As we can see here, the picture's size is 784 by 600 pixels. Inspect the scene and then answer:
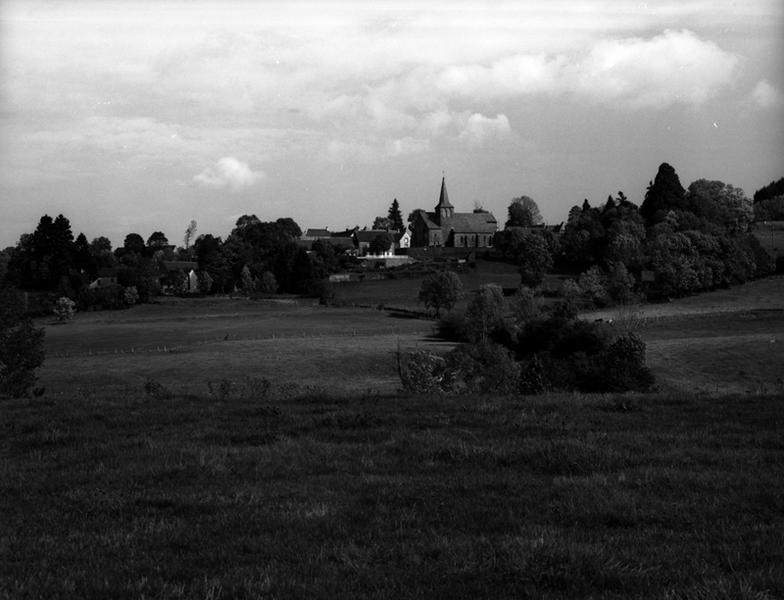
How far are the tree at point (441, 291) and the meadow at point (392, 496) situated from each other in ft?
310

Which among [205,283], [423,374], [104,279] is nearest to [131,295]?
[104,279]

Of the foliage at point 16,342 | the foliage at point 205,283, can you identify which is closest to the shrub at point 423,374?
the foliage at point 16,342

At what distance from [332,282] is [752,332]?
8729cm

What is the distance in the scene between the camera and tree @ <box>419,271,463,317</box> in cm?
11456

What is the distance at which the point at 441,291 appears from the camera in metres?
115

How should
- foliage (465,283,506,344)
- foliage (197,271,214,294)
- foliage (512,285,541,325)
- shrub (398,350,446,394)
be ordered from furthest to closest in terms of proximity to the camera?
1. foliage (197,271,214,294)
2. foliage (512,285,541,325)
3. foliage (465,283,506,344)
4. shrub (398,350,446,394)

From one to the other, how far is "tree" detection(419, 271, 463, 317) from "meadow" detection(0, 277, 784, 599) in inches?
3723

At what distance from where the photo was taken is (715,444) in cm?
1299

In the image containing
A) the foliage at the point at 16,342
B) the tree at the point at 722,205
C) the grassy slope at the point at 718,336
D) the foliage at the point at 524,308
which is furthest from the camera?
the tree at the point at 722,205

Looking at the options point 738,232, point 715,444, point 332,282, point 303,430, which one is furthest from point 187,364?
point 738,232

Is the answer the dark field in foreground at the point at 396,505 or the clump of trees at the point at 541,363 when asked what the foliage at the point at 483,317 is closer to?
the clump of trees at the point at 541,363

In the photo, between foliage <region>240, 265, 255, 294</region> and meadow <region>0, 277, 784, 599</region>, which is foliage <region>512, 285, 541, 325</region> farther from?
foliage <region>240, 265, 255, 294</region>

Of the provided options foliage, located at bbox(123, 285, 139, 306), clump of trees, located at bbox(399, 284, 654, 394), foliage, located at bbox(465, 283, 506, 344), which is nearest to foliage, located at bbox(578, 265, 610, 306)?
foliage, located at bbox(465, 283, 506, 344)

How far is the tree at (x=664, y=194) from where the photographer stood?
147 m
